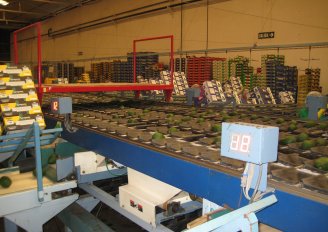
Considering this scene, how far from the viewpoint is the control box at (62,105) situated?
9.90ft

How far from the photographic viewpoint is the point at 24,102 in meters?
3.40

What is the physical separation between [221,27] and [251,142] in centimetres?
1140

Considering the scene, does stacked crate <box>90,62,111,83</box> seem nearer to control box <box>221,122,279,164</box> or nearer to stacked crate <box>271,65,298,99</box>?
stacked crate <box>271,65,298,99</box>

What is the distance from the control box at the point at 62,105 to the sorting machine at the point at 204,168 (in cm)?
23

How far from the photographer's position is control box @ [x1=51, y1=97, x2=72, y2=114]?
3.02 metres

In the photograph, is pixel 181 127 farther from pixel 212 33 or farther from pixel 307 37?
pixel 212 33

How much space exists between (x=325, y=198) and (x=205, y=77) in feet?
34.0

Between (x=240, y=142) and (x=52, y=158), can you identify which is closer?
(x=240, y=142)

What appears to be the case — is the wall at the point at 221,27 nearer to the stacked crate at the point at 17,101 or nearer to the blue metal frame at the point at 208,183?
the stacked crate at the point at 17,101

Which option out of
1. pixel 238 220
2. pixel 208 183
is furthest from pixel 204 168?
pixel 238 220

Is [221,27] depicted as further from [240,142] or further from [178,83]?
[240,142]

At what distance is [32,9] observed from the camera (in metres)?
19.5

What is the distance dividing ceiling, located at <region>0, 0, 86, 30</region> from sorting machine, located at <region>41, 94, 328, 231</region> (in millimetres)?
15507

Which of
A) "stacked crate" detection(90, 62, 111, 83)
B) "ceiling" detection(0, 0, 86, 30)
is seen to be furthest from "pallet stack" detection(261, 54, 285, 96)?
"ceiling" detection(0, 0, 86, 30)
